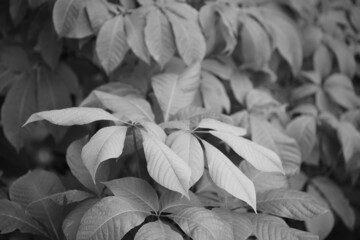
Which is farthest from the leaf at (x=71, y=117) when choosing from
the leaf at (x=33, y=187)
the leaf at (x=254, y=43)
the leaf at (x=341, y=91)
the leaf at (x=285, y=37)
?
the leaf at (x=341, y=91)

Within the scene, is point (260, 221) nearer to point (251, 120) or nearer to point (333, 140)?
point (251, 120)

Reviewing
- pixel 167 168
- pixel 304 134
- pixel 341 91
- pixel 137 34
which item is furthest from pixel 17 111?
pixel 341 91

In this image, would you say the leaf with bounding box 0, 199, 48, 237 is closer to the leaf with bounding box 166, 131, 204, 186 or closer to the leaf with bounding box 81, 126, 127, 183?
the leaf with bounding box 81, 126, 127, 183

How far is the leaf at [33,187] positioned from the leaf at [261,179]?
478 millimetres

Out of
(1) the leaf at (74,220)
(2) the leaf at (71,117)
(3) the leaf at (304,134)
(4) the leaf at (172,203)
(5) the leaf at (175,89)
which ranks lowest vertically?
(3) the leaf at (304,134)

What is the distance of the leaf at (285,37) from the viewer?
153cm

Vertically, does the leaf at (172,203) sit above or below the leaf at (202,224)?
below

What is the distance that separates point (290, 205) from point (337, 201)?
71 cm

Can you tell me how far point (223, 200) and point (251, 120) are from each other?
0.39 meters

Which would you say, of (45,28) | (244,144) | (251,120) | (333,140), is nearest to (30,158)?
(45,28)

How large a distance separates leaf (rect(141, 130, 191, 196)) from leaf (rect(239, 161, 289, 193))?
283 mm

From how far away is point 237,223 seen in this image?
888 mm

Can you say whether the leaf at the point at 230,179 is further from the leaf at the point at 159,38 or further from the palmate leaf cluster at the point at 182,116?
the leaf at the point at 159,38

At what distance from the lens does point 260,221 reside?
3.02 feet
